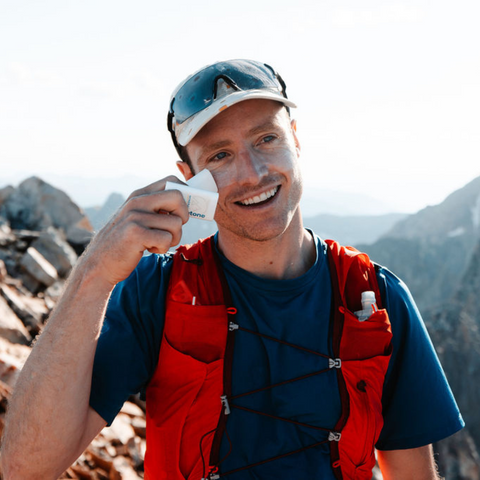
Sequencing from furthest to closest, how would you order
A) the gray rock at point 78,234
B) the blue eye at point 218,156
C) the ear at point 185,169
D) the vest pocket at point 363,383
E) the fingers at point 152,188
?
the gray rock at point 78,234
the ear at point 185,169
the blue eye at point 218,156
the vest pocket at point 363,383
the fingers at point 152,188

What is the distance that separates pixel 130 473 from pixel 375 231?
145566mm

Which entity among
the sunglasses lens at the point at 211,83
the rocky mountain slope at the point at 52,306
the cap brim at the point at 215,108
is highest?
the sunglasses lens at the point at 211,83

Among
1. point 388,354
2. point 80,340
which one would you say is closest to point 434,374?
point 388,354

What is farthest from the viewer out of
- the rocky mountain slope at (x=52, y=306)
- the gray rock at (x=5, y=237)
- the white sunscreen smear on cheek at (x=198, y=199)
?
the gray rock at (x=5, y=237)

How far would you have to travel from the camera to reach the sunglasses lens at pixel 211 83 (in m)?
3.50

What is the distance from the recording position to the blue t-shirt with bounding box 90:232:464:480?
299cm

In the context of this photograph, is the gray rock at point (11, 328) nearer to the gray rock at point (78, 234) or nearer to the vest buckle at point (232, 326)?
the vest buckle at point (232, 326)

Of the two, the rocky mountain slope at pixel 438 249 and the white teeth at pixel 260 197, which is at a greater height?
the white teeth at pixel 260 197

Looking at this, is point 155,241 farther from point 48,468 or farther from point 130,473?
point 130,473

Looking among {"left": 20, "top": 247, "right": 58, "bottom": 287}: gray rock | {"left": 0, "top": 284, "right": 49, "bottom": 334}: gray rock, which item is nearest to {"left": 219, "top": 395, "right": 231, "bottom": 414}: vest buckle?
{"left": 0, "top": 284, "right": 49, "bottom": 334}: gray rock

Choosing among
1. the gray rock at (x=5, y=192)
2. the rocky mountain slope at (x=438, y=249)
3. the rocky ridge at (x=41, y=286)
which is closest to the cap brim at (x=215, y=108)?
the rocky ridge at (x=41, y=286)

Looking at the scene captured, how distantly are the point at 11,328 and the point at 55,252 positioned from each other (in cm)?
606

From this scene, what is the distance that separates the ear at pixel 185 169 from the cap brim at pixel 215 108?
31 cm

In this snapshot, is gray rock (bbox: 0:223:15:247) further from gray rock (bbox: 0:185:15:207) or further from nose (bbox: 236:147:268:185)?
nose (bbox: 236:147:268:185)
